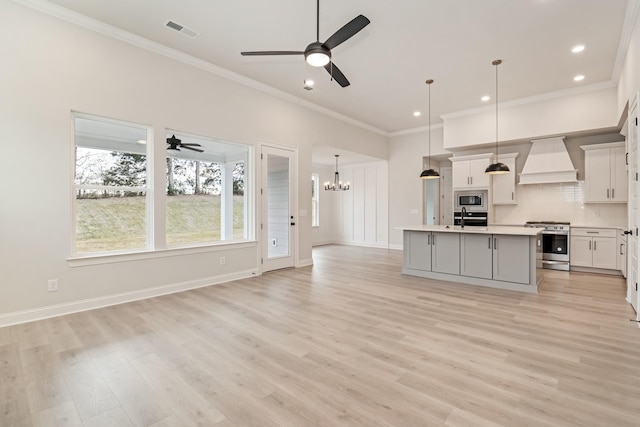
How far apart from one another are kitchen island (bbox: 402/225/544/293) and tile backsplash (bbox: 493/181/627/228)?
2.19 meters

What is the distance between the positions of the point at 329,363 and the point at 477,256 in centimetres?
363

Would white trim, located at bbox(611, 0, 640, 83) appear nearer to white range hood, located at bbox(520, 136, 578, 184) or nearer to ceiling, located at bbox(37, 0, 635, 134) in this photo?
ceiling, located at bbox(37, 0, 635, 134)

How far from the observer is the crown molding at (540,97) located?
224 inches

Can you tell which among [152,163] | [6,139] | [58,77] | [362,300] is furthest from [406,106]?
[6,139]

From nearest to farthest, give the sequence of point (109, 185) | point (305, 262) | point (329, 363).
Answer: point (329, 363) < point (109, 185) < point (305, 262)

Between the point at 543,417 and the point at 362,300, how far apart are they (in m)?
2.48

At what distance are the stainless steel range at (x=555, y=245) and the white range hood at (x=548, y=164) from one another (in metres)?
1.00

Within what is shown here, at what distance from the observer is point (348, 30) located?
285 centimetres

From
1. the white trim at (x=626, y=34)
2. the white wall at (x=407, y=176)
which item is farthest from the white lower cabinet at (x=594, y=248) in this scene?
the white wall at (x=407, y=176)

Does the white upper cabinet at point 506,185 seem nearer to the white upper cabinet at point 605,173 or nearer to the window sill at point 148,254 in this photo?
the white upper cabinet at point 605,173

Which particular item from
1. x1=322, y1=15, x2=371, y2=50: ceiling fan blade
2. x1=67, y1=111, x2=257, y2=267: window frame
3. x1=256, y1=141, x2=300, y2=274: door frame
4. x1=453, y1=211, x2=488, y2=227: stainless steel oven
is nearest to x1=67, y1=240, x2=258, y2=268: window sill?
x1=67, y1=111, x2=257, y2=267: window frame

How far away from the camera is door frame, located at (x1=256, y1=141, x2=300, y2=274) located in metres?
5.80

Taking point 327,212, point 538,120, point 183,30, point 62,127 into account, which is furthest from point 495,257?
point 327,212

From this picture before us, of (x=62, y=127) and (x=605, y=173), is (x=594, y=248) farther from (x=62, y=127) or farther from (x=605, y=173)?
(x=62, y=127)
